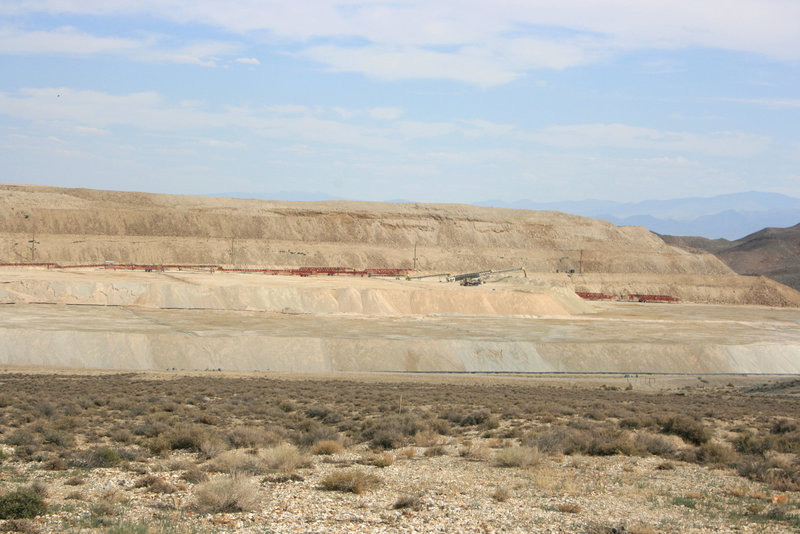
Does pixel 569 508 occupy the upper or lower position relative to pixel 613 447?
upper

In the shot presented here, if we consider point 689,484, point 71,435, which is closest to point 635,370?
point 689,484

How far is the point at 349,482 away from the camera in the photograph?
11094 mm

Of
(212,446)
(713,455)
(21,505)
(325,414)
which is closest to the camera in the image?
(21,505)

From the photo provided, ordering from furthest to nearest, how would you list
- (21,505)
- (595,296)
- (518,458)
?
1. (595,296)
2. (518,458)
3. (21,505)

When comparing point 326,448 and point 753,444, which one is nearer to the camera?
point 326,448

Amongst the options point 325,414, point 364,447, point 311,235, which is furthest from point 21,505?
point 311,235

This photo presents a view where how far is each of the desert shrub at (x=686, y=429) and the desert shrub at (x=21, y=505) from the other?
12562 millimetres

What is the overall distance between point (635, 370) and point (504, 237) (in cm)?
7962

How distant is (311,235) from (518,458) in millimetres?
98405

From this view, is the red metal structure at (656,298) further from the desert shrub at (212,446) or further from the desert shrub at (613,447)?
the desert shrub at (212,446)

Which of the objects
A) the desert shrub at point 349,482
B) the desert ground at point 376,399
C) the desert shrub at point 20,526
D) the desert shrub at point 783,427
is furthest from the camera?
the desert shrub at point 783,427

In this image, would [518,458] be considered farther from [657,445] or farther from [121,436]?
[121,436]

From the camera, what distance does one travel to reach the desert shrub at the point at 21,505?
902 cm

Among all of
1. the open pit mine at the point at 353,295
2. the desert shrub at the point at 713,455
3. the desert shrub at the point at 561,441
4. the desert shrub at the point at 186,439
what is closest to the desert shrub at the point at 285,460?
the desert shrub at the point at 186,439
